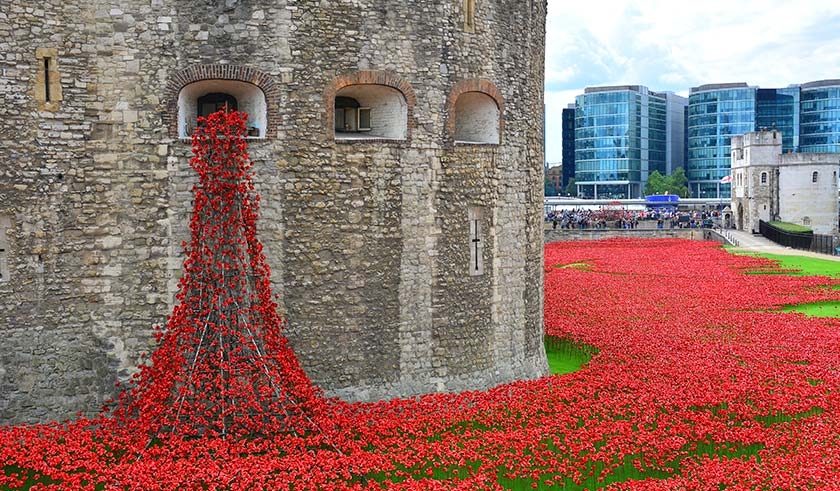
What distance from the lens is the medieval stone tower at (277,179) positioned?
45.5ft

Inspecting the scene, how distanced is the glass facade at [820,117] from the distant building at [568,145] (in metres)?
36.3

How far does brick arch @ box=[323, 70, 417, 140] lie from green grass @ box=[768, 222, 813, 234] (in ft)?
160

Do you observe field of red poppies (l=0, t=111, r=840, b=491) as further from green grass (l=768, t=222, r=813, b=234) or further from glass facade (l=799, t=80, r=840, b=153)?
glass facade (l=799, t=80, r=840, b=153)

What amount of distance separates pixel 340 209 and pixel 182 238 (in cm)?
275

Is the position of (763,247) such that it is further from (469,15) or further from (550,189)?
(550,189)

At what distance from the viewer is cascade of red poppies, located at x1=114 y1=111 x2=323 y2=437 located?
1383 centimetres

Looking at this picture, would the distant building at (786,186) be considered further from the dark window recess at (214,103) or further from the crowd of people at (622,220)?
the dark window recess at (214,103)

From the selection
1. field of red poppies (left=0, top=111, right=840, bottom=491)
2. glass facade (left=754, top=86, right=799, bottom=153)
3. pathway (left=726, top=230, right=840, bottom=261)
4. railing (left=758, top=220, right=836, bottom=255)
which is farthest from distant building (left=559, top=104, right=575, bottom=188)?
field of red poppies (left=0, top=111, right=840, bottom=491)

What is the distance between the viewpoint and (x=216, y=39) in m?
14.3

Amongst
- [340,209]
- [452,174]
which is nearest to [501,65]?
[452,174]

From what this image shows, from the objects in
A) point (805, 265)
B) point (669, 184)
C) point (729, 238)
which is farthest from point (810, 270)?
point (669, 184)

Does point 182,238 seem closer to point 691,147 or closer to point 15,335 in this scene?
point 15,335

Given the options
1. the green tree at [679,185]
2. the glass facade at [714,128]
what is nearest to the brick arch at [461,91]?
the green tree at [679,185]

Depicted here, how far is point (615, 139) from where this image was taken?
13188 cm
